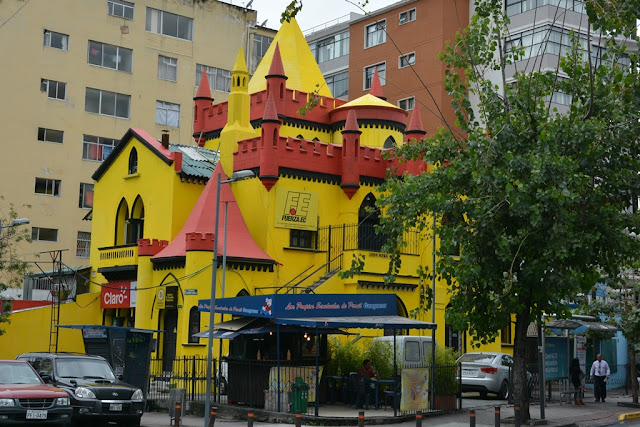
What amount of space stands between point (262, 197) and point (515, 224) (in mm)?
13749

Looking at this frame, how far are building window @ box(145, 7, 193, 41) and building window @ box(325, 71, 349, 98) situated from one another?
1122cm

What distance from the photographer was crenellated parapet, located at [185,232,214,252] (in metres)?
31.6

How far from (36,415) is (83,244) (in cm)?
3689

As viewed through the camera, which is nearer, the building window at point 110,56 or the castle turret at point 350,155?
the castle turret at point 350,155

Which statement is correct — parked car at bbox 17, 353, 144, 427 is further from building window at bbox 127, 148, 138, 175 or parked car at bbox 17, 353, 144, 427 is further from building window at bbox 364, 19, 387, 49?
building window at bbox 364, 19, 387, 49

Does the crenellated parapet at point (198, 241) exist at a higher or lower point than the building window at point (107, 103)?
lower

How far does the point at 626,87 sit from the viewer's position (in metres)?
20.9

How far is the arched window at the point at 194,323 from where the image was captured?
3145cm

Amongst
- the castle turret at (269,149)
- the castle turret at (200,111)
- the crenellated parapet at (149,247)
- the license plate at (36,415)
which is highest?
the castle turret at (200,111)

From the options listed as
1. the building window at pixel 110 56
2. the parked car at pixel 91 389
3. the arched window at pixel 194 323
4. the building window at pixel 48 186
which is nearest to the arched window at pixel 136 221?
the arched window at pixel 194 323

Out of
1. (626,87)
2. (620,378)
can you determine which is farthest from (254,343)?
(620,378)

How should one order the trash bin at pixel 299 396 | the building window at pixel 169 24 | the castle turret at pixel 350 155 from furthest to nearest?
1. the building window at pixel 169 24
2. the castle turret at pixel 350 155
3. the trash bin at pixel 299 396

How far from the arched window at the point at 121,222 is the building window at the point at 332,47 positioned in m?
30.0

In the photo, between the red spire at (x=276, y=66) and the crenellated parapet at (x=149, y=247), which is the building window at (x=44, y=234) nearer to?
the crenellated parapet at (x=149, y=247)
